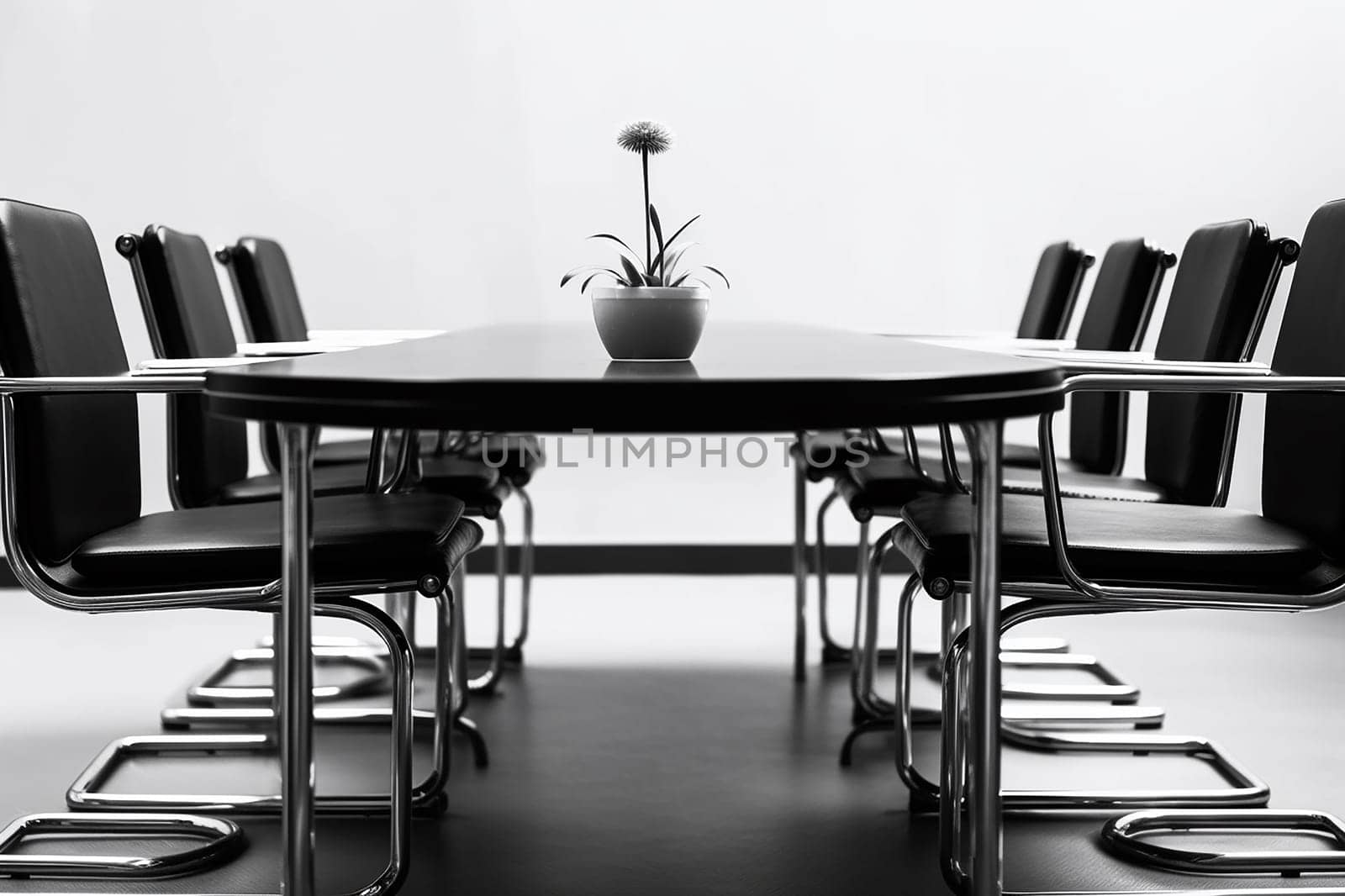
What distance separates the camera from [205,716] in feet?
8.16

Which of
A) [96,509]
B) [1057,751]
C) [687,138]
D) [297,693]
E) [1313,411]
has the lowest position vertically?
[1057,751]

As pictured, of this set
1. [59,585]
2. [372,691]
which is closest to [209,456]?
[59,585]

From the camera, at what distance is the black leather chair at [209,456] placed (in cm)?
205

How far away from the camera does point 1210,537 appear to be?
1639 mm

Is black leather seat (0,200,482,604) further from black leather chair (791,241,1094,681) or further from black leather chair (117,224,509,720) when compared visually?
black leather chair (791,241,1094,681)

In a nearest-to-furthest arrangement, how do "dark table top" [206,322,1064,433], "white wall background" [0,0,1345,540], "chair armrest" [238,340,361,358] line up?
A: "dark table top" [206,322,1064,433] < "chair armrest" [238,340,361,358] < "white wall background" [0,0,1345,540]

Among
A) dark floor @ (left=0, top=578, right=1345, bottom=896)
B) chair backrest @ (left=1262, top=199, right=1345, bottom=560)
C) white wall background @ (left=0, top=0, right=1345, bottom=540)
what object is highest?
white wall background @ (left=0, top=0, right=1345, bottom=540)

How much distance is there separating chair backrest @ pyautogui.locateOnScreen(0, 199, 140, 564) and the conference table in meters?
0.49

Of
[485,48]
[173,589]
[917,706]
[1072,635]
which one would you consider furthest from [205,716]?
[485,48]

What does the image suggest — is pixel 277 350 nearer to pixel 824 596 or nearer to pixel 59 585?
pixel 59 585

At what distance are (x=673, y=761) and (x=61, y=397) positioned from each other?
3.92ft

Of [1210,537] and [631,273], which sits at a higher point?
[631,273]

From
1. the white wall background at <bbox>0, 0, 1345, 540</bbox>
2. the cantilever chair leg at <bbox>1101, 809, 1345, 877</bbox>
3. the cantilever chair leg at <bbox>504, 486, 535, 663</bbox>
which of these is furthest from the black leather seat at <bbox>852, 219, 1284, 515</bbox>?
the white wall background at <bbox>0, 0, 1345, 540</bbox>

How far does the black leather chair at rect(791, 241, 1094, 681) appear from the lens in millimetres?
2736
